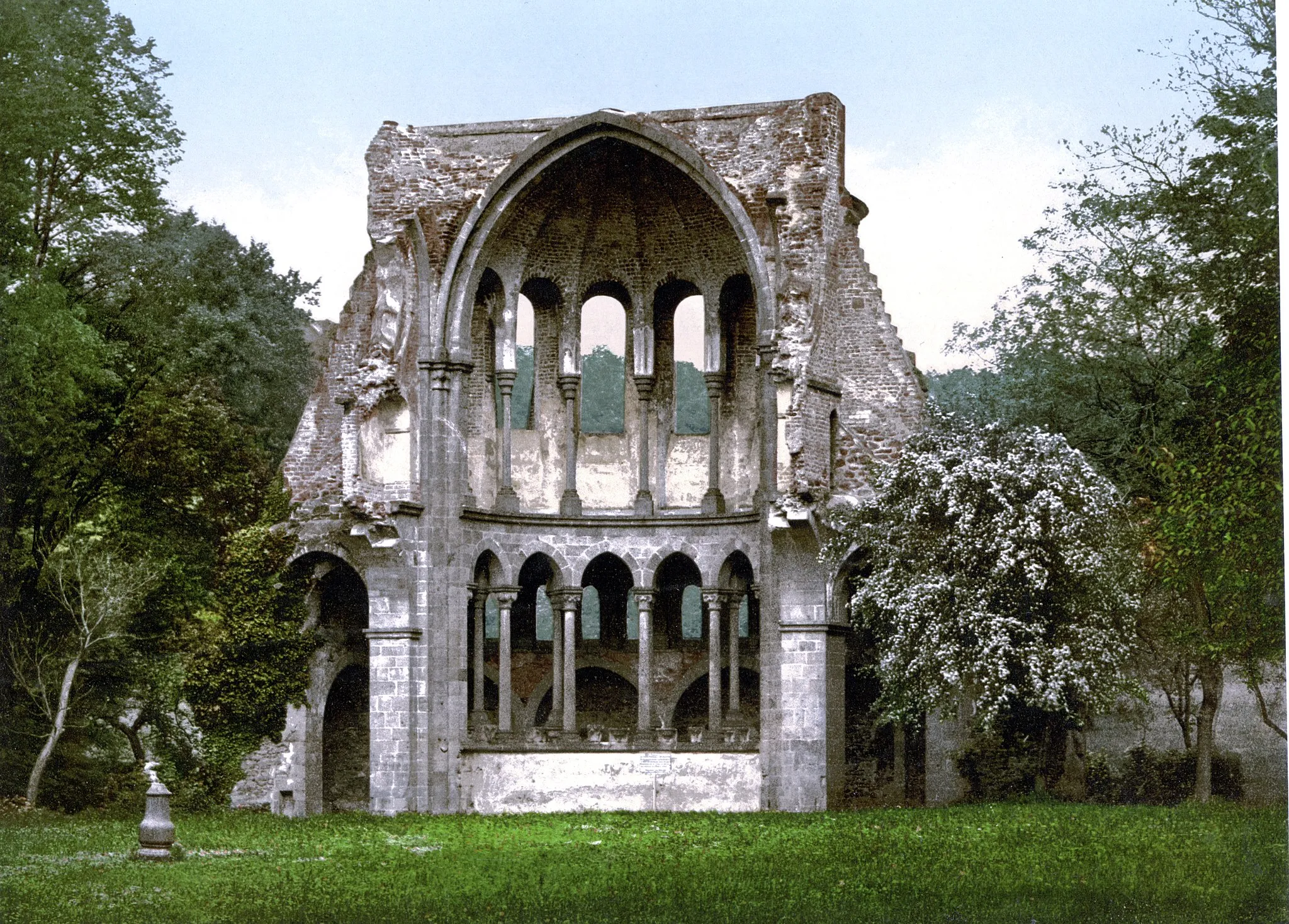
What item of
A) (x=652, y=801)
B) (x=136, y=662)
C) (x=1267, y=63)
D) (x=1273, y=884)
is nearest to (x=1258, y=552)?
(x=1273, y=884)

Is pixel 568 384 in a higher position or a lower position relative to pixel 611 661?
higher

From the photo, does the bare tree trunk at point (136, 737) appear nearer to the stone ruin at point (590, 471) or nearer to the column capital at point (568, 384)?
the stone ruin at point (590, 471)

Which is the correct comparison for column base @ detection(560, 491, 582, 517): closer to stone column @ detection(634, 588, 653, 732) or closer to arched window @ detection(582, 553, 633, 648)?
stone column @ detection(634, 588, 653, 732)

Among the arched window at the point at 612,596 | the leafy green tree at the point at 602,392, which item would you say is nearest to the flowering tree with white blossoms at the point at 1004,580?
the arched window at the point at 612,596

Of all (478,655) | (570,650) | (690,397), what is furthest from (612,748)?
(690,397)

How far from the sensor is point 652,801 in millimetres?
29750

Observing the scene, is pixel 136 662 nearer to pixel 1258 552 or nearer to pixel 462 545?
pixel 462 545

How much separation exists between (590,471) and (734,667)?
4.49 m

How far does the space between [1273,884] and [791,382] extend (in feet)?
39.0

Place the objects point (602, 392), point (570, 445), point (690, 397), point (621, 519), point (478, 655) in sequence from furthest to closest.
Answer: point (602, 392)
point (690, 397)
point (570, 445)
point (621, 519)
point (478, 655)

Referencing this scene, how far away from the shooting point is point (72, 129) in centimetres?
2948

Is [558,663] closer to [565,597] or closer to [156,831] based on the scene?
[565,597]

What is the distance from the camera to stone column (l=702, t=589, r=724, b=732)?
1238 inches

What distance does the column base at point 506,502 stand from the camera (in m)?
32.3
